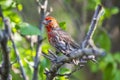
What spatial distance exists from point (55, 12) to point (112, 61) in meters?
3.52

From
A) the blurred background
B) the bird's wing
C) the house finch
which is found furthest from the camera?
the blurred background

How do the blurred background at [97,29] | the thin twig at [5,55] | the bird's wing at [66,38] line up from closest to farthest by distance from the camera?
1. the thin twig at [5,55]
2. the bird's wing at [66,38]
3. the blurred background at [97,29]

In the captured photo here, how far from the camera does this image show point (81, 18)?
899 centimetres

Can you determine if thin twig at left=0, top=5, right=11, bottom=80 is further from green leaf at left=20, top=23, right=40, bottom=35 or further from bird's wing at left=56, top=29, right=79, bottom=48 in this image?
bird's wing at left=56, top=29, right=79, bottom=48

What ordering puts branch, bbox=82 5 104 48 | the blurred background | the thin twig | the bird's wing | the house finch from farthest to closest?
the blurred background
the bird's wing
the house finch
branch, bbox=82 5 104 48
the thin twig

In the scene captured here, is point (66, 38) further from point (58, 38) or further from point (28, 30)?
point (28, 30)

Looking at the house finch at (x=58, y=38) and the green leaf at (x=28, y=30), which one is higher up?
the green leaf at (x=28, y=30)

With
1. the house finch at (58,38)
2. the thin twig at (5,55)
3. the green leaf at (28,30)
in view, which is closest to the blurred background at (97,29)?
the house finch at (58,38)

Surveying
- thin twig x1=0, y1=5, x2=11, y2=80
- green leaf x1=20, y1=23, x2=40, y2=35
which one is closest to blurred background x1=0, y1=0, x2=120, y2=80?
green leaf x1=20, y1=23, x2=40, y2=35

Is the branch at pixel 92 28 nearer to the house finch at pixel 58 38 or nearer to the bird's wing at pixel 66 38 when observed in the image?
the house finch at pixel 58 38

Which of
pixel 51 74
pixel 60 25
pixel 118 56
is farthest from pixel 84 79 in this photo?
pixel 51 74

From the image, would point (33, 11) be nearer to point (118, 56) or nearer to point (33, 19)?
point (33, 19)

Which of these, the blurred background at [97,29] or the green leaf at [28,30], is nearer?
the green leaf at [28,30]

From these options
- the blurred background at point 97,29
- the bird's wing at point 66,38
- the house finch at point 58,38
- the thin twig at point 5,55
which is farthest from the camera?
the blurred background at point 97,29
